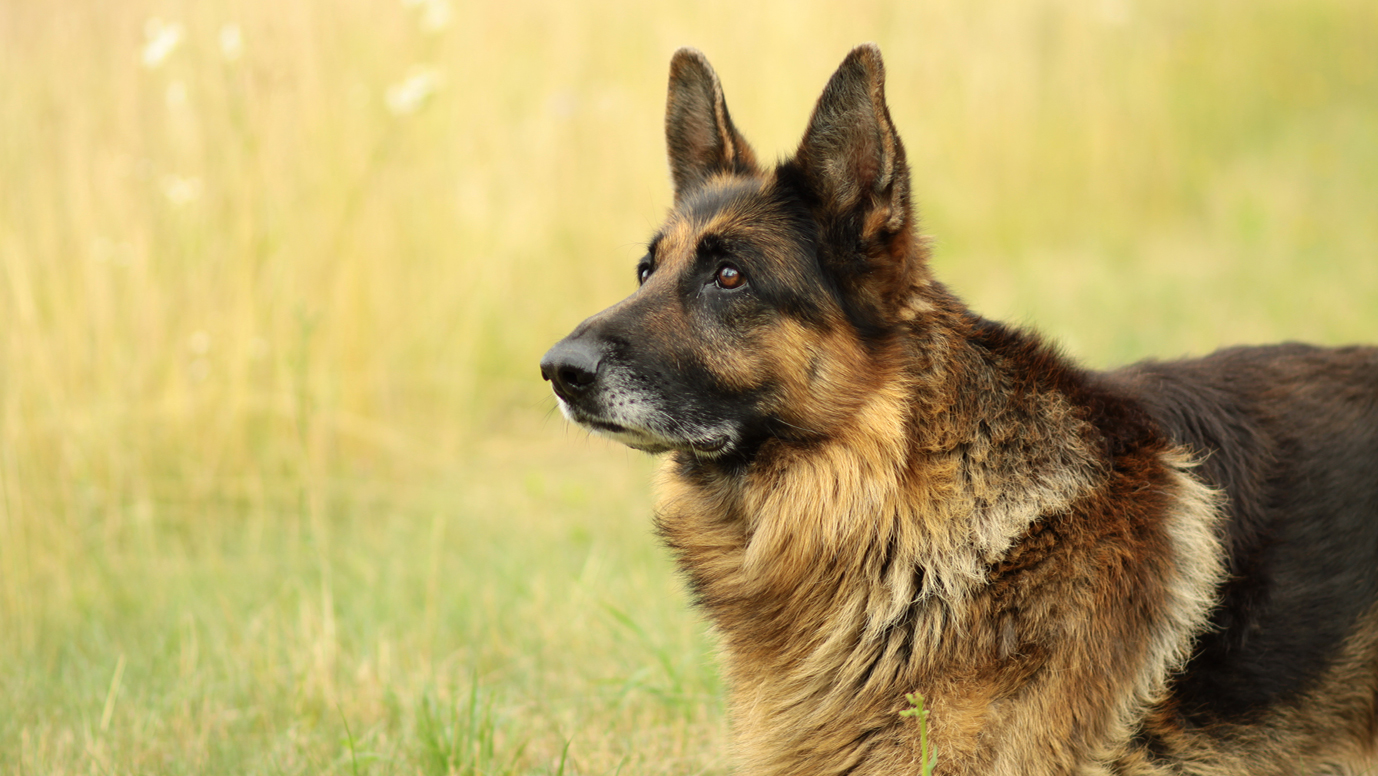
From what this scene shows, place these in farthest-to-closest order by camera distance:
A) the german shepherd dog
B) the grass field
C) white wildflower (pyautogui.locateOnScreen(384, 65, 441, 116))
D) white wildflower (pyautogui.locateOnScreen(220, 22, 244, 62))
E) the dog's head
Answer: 1. white wildflower (pyautogui.locateOnScreen(384, 65, 441, 116))
2. white wildflower (pyautogui.locateOnScreen(220, 22, 244, 62))
3. the grass field
4. the dog's head
5. the german shepherd dog

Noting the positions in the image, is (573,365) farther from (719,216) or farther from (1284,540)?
(1284,540)

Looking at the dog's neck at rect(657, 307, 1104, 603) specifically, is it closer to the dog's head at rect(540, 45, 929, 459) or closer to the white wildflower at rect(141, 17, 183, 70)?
the dog's head at rect(540, 45, 929, 459)

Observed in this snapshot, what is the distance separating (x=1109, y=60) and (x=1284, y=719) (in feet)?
34.5

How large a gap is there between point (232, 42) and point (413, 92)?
3.17 ft

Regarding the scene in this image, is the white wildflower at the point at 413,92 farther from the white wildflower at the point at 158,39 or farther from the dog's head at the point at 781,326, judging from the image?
the dog's head at the point at 781,326

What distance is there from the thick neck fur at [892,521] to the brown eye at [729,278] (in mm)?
505

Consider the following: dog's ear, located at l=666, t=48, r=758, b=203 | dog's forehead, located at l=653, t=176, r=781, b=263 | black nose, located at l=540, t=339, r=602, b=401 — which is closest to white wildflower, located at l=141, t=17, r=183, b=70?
dog's ear, located at l=666, t=48, r=758, b=203

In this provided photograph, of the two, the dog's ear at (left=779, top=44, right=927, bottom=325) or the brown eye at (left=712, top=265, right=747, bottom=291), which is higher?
the dog's ear at (left=779, top=44, right=927, bottom=325)

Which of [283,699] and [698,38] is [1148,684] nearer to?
[283,699]

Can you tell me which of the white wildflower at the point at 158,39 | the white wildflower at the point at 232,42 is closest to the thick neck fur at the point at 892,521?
the white wildflower at the point at 158,39

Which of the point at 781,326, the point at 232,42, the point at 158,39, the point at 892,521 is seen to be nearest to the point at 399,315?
the point at 232,42

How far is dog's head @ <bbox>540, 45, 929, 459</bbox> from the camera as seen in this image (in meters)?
2.94

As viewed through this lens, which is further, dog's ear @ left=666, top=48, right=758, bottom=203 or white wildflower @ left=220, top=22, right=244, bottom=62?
white wildflower @ left=220, top=22, right=244, bottom=62

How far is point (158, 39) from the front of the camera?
5.49 metres
